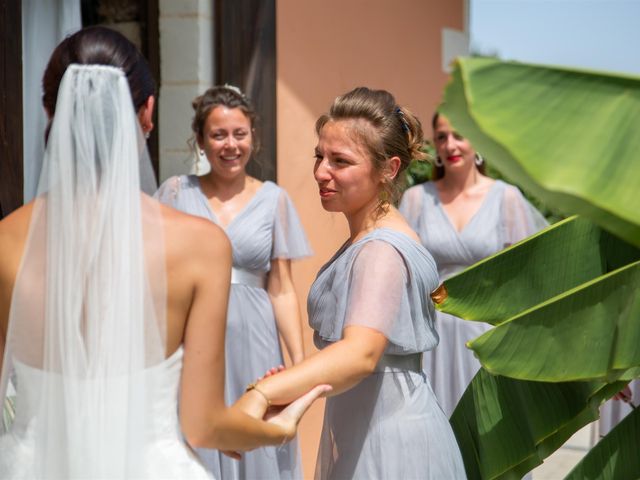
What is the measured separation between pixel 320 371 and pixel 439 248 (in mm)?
3376

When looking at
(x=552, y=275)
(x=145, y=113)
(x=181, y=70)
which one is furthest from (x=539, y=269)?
(x=181, y=70)

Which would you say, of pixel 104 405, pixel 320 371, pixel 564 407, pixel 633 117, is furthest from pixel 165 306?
pixel 564 407

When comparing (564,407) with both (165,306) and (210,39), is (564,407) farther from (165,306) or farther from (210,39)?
(210,39)

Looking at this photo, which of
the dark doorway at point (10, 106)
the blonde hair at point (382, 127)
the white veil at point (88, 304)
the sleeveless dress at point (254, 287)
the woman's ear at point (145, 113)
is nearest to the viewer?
the white veil at point (88, 304)

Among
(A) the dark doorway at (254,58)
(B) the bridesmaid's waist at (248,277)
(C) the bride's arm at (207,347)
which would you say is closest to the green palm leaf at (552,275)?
(C) the bride's arm at (207,347)

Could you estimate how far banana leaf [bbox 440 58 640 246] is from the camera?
7.11 feet

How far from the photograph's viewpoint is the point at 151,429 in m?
2.71

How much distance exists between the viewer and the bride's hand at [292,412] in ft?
9.80

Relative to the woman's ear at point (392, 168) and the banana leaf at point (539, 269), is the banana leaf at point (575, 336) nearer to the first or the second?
the banana leaf at point (539, 269)

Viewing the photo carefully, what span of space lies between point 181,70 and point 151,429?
150 inches

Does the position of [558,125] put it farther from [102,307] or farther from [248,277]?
[248,277]

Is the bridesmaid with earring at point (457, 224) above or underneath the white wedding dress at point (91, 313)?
underneath

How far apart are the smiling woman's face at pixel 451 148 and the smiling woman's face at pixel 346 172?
3112 millimetres

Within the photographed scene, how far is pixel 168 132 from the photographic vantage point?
6289mm
